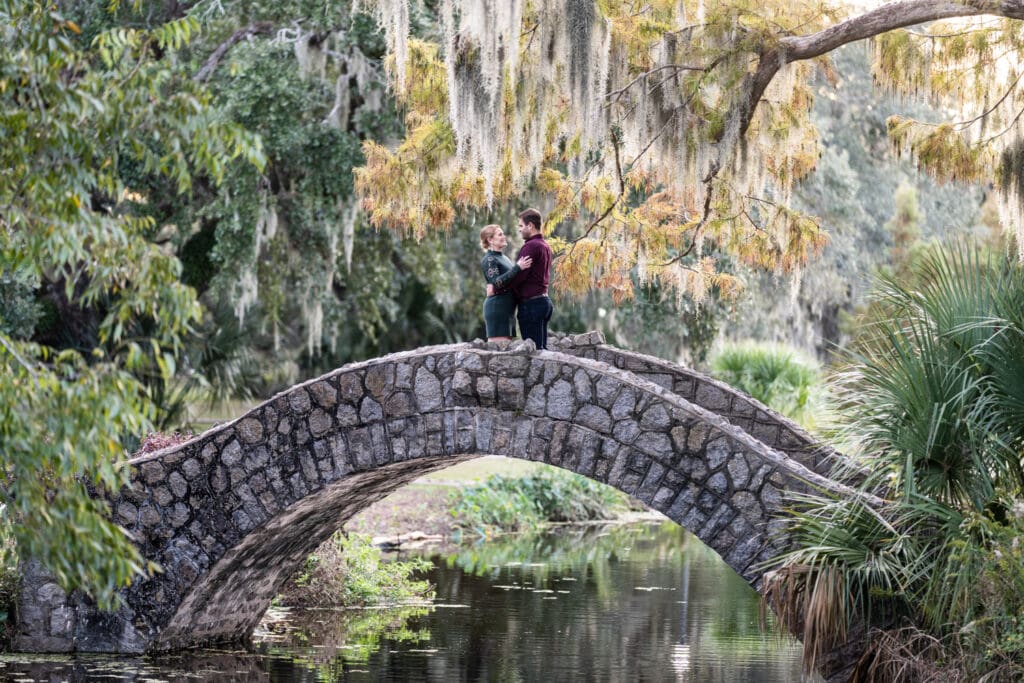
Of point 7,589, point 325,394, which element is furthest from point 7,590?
point 325,394

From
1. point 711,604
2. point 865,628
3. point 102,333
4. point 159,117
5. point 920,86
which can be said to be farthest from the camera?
point 711,604

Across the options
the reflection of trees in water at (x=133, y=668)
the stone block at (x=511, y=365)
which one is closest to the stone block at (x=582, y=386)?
the stone block at (x=511, y=365)

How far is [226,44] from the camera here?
19.0 metres

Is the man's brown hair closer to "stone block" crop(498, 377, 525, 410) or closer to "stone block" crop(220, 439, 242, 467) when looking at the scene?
"stone block" crop(498, 377, 525, 410)

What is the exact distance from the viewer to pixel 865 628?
8.61 m

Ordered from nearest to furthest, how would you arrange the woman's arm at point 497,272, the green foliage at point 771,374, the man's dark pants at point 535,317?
the woman's arm at point 497,272
the man's dark pants at point 535,317
the green foliage at point 771,374

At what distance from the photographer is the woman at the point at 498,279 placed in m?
10.3

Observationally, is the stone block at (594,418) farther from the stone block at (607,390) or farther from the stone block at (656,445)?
the stone block at (656,445)

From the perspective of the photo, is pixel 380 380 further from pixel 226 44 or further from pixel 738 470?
pixel 226 44

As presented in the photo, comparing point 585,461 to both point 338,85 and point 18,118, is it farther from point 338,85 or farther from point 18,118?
point 338,85

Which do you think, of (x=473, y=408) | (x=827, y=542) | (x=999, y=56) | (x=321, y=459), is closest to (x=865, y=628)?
(x=827, y=542)

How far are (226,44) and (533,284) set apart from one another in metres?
→ 9.97

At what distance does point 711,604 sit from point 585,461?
4730 mm

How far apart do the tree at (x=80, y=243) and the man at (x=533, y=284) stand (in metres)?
4.34
